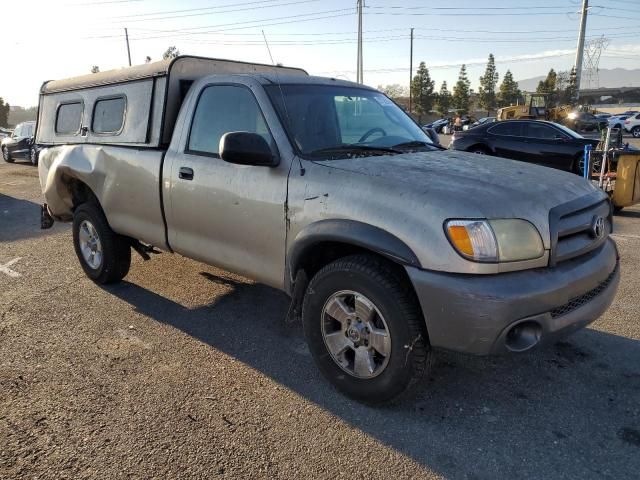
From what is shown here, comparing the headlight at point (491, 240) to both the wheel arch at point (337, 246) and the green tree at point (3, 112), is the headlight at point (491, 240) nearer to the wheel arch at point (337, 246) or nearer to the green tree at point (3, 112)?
the wheel arch at point (337, 246)

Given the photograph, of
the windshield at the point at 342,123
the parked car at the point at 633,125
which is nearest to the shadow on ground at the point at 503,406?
the windshield at the point at 342,123

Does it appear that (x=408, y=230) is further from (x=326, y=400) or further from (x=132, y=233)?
(x=132, y=233)

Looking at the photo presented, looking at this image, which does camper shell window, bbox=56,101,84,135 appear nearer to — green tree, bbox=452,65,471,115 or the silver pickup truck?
the silver pickup truck

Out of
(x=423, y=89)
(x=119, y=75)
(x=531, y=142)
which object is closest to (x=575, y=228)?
(x=119, y=75)

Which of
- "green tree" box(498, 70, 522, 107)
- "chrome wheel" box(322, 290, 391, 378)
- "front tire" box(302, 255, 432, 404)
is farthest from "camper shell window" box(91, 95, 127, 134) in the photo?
"green tree" box(498, 70, 522, 107)

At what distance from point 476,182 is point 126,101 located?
3.30m

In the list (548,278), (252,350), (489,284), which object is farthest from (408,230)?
(252,350)

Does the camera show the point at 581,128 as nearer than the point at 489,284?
No

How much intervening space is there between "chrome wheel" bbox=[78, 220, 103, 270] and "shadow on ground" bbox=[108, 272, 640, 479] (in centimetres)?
163

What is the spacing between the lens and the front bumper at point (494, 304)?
7.83 feet

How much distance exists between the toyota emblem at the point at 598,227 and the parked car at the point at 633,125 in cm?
3726

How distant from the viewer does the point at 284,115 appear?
332 cm

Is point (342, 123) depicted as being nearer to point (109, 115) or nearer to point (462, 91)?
point (109, 115)

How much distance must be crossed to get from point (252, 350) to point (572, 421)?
2105 millimetres
